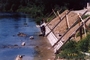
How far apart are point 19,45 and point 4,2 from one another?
64.8 metres

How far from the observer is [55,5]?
→ 57594 millimetres

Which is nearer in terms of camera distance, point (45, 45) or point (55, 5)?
point (45, 45)

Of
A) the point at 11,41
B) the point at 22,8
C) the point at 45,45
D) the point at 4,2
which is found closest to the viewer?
the point at 45,45

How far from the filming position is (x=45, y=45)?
26875 mm

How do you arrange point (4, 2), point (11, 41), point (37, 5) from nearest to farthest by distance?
point (11, 41)
point (37, 5)
point (4, 2)

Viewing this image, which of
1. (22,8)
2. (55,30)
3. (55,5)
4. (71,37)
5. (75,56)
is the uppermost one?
(22,8)

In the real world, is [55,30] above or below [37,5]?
below

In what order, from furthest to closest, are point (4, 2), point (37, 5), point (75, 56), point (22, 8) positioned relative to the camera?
point (4, 2), point (22, 8), point (37, 5), point (75, 56)

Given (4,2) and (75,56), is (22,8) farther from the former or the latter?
(75,56)

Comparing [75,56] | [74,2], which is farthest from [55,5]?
[75,56]

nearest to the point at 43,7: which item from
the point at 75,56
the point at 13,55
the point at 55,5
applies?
the point at 55,5

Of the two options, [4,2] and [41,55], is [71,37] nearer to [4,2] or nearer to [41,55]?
[41,55]

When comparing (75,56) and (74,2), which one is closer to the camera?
(75,56)

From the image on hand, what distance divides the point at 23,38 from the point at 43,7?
98.1 feet
